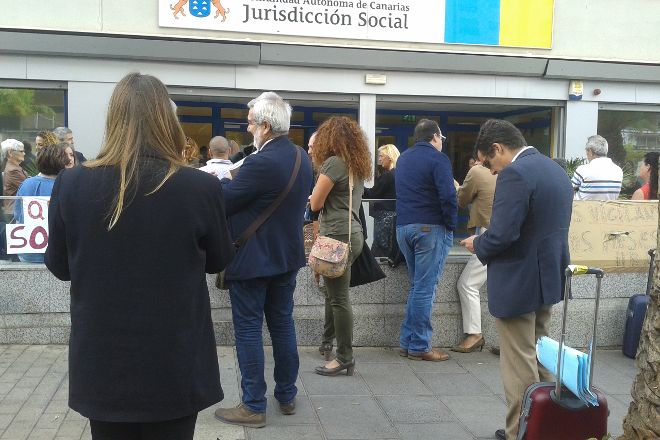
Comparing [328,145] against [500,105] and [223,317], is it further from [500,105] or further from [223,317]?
[500,105]

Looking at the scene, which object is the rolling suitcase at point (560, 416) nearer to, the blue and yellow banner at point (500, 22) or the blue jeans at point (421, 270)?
the blue jeans at point (421, 270)

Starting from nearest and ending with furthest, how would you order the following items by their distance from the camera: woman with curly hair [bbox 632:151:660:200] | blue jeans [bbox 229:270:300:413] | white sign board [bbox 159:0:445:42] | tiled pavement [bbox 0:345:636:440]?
blue jeans [bbox 229:270:300:413], tiled pavement [bbox 0:345:636:440], woman with curly hair [bbox 632:151:660:200], white sign board [bbox 159:0:445:42]

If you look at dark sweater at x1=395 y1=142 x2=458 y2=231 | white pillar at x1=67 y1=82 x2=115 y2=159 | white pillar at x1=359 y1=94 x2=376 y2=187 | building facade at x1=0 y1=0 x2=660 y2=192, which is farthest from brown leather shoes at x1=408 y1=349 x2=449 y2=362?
white pillar at x1=67 y1=82 x2=115 y2=159

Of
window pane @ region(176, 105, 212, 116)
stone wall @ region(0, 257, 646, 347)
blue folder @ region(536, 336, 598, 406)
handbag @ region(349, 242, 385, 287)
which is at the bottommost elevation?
stone wall @ region(0, 257, 646, 347)

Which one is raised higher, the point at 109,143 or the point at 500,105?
the point at 500,105

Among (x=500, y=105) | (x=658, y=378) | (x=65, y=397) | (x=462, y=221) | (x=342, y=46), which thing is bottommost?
(x=65, y=397)

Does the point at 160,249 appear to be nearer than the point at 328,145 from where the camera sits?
Yes

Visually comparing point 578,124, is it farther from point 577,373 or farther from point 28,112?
point 577,373

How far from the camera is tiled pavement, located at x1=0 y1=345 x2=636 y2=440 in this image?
441 centimetres

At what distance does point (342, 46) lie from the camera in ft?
35.1

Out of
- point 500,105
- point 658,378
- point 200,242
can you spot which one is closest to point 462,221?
point 658,378

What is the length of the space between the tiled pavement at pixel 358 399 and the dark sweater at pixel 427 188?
1177 millimetres

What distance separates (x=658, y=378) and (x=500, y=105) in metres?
8.96

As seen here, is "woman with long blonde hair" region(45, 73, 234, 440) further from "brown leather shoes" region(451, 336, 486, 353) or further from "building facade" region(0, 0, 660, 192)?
"building facade" region(0, 0, 660, 192)
